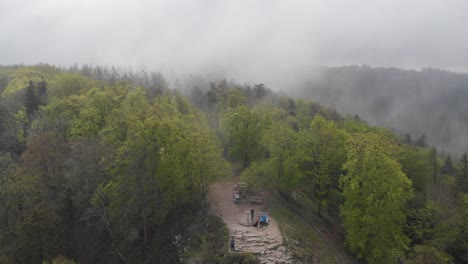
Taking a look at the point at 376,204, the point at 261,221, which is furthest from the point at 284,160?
the point at 376,204

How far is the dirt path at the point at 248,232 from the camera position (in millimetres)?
26297

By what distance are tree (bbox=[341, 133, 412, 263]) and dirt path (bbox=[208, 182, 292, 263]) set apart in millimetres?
7598

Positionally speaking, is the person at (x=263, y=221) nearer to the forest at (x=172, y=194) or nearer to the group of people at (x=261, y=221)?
the group of people at (x=261, y=221)

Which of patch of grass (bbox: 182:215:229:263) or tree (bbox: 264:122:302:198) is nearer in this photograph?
patch of grass (bbox: 182:215:229:263)

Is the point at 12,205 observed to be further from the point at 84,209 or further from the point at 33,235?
the point at 84,209

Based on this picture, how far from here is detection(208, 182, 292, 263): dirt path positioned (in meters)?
26.3

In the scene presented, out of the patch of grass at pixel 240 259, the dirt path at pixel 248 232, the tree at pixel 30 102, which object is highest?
the tree at pixel 30 102

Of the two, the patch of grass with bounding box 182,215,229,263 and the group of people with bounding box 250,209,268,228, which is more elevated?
the group of people with bounding box 250,209,268,228

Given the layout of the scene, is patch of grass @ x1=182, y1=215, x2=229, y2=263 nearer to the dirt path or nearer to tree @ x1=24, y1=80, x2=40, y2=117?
the dirt path

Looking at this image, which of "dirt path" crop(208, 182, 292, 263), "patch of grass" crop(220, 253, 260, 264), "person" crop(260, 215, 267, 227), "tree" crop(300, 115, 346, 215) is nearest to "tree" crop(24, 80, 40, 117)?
"dirt path" crop(208, 182, 292, 263)

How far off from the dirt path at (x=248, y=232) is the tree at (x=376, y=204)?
7.60 metres

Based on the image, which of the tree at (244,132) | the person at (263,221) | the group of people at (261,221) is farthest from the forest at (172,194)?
the tree at (244,132)

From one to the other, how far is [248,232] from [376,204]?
38.1 feet

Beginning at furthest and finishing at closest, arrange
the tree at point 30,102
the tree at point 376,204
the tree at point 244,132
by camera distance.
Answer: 1. the tree at point 30,102
2. the tree at point 244,132
3. the tree at point 376,204
